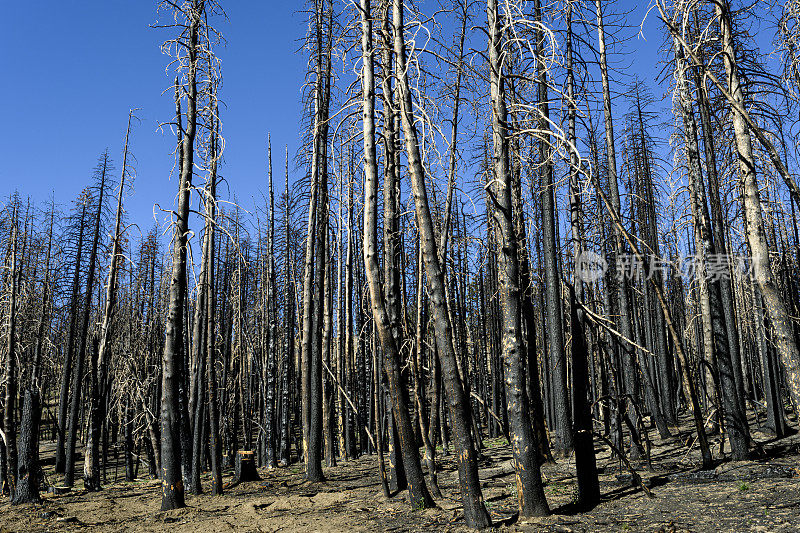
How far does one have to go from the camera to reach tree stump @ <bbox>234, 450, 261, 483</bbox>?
14648 mm

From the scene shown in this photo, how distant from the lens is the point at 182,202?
10.4m

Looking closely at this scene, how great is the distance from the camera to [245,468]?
14.8 meters

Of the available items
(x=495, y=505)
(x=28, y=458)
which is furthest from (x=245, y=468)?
(x=495, y=505)

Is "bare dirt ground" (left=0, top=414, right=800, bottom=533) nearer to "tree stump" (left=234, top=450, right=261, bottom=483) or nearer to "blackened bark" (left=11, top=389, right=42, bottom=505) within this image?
"blackened bark" (left=11, top=389, right=42, bottom=505)

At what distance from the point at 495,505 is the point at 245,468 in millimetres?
8986

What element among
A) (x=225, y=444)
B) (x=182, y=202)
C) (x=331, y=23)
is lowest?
(x=225, y=444)

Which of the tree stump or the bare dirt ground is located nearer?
the bare dirt ground

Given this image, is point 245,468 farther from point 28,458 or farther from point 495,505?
point 495,505

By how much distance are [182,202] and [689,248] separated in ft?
84.6

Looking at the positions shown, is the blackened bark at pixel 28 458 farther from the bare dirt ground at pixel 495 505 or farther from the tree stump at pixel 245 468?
the tree stump at pixel 245 468

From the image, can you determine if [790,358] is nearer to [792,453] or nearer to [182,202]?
[792,453]

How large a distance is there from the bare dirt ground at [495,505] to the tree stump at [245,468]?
61 centimetres

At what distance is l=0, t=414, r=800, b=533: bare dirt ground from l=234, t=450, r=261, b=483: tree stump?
2.01ft

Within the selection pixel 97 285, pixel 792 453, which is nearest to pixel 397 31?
pixel 792 453
